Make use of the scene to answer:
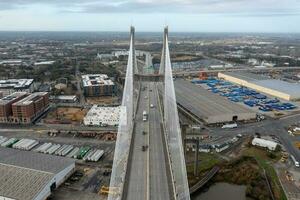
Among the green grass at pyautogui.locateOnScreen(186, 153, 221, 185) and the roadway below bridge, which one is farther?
the green grass at pyautogui.locateOnScreen(186, 153, 221, 185)

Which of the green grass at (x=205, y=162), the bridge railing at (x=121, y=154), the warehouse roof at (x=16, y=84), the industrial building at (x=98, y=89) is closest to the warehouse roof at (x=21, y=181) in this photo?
the bridge railing at (x=121, y=154)

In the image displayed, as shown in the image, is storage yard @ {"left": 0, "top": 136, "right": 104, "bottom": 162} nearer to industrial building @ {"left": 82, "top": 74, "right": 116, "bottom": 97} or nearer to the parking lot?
industrial building @ {"left": 82, "top": 74, "right": 116, "bottom": 97}

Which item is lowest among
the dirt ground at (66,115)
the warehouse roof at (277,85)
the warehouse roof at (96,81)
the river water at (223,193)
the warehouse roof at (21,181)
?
the river water at (223,193)

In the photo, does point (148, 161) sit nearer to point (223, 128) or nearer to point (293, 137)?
point (223, 128)

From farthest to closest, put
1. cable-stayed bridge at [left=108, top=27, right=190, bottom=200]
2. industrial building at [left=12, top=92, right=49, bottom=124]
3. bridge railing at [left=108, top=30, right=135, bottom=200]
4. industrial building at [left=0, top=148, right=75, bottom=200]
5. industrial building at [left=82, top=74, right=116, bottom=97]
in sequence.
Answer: industrial building at [left=82, top=74, right=116, bottom=97] → industrial building at [left=12, top=92, right=49, bottom=124] → industrial building at [left=0, top=148, right=75, bottom=200] → cable-stayed bridge at [left=108, top=27, right=190, bottom=200] → bridge railing at [left=108, top=30, right=135, bottom=200]

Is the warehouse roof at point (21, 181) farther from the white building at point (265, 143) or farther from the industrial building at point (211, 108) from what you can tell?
the industrial building at point (211, 108)

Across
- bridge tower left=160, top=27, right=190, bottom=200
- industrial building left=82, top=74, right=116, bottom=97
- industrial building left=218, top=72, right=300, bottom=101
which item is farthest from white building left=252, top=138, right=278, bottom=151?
industrial building left=82, top=74, right=116, bottom=97

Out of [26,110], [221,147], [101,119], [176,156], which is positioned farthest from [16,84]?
[176,156]
